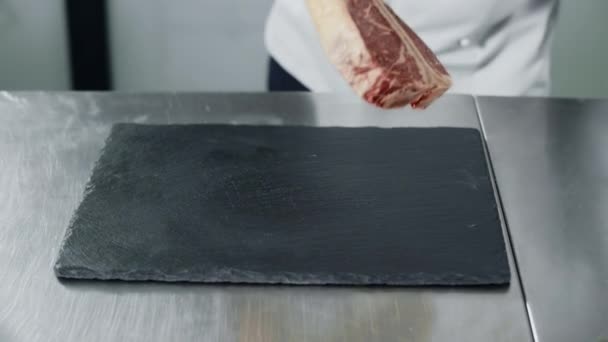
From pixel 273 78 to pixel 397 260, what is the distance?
52cm

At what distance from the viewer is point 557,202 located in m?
0.70

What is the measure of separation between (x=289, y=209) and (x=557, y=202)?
22 cm

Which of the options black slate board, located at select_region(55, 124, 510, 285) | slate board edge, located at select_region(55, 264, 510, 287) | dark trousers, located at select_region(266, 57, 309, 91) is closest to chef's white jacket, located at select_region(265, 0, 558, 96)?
dark trousers, located at select_region(266, 57, 309, 91)

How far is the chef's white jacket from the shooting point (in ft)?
3.03

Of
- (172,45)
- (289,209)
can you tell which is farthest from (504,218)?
(172,45)

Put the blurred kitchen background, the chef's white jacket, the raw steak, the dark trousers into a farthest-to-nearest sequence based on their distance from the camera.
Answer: the blurred kitchen background < the dark trousers < the chef's white jacket < the raw steak

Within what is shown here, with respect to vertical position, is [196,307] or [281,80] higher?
[196,307]

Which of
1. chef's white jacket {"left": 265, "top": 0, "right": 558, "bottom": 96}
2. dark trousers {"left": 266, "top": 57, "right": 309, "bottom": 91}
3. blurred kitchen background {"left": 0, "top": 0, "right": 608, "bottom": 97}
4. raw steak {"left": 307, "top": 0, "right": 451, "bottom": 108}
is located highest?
raw steak {"left": 307, "top": 0, "right": 451, "bottom": 108}

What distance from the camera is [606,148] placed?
2.56 feet

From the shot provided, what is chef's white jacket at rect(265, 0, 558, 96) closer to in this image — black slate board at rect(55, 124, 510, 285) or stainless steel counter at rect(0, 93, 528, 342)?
black slate board at rect(55, 124, 510, 285)

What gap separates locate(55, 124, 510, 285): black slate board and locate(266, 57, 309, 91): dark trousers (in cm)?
28

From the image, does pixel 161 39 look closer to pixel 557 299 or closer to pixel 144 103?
pixel 144 103

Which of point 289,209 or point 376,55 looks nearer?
point 376,55

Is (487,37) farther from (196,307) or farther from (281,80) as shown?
(196,307)
